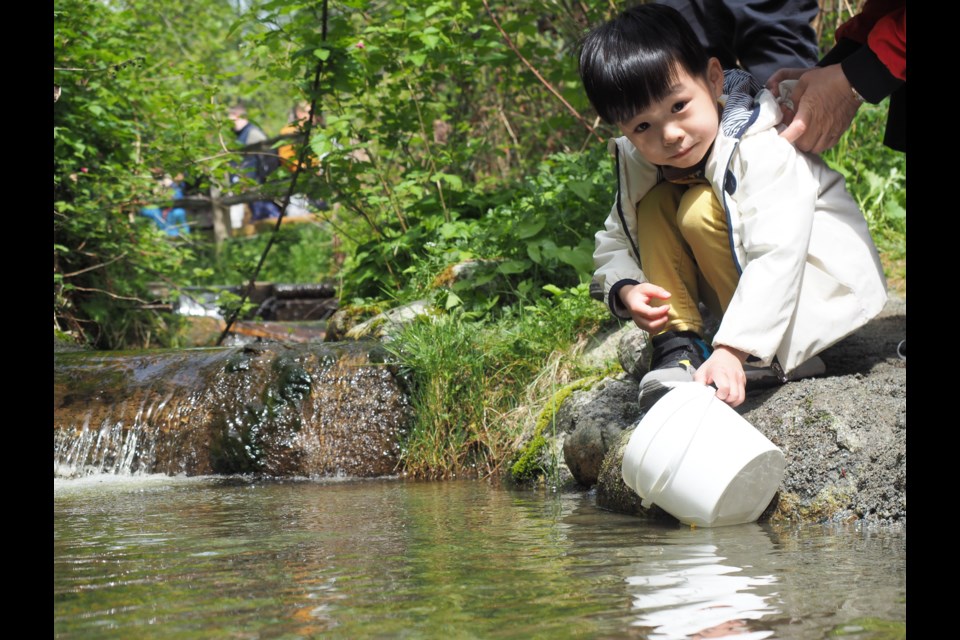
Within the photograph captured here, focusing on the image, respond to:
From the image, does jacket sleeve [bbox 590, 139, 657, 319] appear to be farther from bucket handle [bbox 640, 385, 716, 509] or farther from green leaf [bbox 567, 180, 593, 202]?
green leaf [bbox 567, 180, 593, 202]

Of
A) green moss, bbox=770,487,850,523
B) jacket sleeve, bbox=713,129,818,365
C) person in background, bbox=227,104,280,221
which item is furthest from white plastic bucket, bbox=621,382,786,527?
person in background, bbox=227,104,280,221

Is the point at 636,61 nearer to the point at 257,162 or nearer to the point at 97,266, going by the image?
the point at 97,266

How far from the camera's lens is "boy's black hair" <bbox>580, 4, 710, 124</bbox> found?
260 centimetres

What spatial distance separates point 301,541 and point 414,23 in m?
4.31

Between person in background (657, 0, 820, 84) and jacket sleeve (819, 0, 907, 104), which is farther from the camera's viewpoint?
person in background (657, 0, 820, 84)

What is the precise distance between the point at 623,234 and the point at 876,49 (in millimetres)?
960

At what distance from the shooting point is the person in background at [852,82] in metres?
2.40

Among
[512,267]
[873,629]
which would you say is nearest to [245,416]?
[512,267]

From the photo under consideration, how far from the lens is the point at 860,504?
243cm

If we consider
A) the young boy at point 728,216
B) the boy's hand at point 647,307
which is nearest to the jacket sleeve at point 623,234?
the young boy at point 728,216

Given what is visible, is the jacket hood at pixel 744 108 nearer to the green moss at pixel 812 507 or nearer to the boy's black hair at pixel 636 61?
the boy's black hair at pixel 636 61

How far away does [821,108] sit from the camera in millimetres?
2682

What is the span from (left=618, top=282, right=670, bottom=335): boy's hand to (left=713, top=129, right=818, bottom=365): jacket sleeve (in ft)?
0.60
